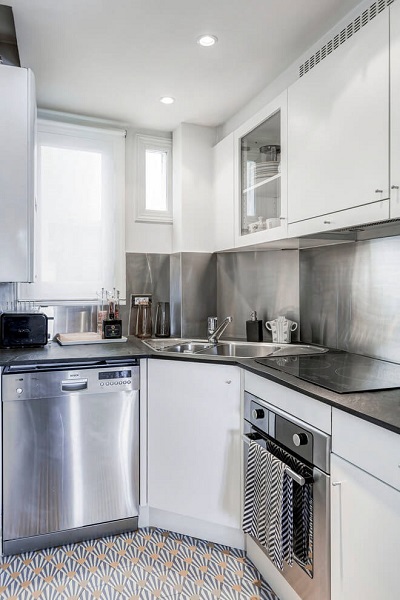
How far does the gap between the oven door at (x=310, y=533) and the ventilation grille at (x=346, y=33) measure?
63.1 inches

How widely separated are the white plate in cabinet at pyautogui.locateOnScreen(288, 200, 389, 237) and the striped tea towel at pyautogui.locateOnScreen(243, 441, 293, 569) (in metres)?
0.94

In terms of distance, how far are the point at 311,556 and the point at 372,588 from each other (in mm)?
273

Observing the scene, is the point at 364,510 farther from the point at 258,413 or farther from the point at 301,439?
the point at 258,413

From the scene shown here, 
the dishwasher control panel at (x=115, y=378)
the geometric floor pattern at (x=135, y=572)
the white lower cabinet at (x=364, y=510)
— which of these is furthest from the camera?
the dishwasher control panel at (x=115, y=378)

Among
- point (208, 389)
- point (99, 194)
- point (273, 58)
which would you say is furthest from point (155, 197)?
point (208, 389)

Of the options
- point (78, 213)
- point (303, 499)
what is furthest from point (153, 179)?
point (303, 499)

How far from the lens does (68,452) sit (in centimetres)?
204

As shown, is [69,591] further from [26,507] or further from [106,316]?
[106,316]

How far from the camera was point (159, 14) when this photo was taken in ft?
5.79

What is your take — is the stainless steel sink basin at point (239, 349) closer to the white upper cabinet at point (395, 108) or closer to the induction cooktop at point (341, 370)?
the induction cooktop at point (341, 370)

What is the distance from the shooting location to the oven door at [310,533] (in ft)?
4.43

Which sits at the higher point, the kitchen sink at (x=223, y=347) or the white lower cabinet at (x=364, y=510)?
the kitchen sink at (x=223, y=347)

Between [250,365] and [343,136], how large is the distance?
1016 mm

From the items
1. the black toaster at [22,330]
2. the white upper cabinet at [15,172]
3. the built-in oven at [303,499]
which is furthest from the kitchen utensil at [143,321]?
the built-in oven at [303,499]
